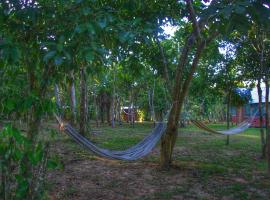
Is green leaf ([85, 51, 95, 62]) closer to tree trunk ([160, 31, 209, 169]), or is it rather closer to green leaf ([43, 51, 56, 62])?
green leaf ([43, 51, 56, 62])

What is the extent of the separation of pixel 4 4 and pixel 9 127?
0.91 metres

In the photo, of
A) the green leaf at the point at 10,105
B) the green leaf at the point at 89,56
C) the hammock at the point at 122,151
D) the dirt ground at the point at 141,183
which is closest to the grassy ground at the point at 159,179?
the dirt ground at the point at 141,183

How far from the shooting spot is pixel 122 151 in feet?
15.7

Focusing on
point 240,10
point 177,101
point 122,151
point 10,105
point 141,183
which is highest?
point 240,10

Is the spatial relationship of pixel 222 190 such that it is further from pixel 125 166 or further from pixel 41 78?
pixel 41 78

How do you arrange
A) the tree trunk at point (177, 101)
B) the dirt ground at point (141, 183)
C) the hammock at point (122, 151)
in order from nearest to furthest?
the hammock at point (122, 151), the dirt ground at point (141, 183), the tree trunk at point (177, 101)

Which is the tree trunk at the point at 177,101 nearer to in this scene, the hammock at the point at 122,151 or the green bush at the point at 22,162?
the hammock at the point at 122,151

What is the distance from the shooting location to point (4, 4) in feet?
8.09

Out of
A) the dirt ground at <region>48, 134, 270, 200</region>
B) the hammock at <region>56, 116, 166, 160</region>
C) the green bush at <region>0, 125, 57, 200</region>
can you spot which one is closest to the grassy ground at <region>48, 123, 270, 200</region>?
the dirt ground at <region>48, 134, 270, 200</region>

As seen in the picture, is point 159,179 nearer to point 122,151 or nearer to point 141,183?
point 141,183

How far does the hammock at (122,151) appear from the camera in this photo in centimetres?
405

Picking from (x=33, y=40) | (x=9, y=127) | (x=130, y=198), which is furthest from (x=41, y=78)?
(x=130, y=198)

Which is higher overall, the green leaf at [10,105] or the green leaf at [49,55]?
the green leaf at [49,55]

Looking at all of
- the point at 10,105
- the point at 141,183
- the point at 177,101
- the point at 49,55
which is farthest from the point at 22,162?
the point at 177,101
